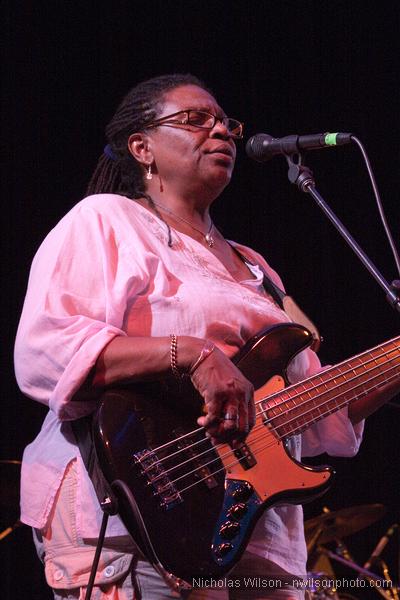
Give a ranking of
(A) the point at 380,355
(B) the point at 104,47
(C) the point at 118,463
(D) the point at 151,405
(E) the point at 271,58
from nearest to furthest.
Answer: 1. (C) the point at 118,463
2. (D) the point at 151,405
3. (A) the point at 380,355
4. (B) the point at 104,47
5. (E) the point at 271,58

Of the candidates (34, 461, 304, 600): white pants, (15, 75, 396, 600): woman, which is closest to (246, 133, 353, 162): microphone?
(15, 75, 396, 600): woman

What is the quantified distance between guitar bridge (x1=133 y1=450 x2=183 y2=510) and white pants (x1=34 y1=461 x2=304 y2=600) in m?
0.19

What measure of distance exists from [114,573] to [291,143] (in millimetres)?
1502

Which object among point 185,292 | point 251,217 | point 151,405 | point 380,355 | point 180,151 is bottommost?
point 251,217

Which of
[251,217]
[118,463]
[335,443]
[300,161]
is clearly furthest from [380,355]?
[251,217]

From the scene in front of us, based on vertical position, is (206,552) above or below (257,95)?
below

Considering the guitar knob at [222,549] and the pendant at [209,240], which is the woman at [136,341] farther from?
the guitar knob at [222,549]

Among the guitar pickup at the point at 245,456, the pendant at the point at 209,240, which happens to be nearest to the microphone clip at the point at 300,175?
the pendant at the point at 209,240

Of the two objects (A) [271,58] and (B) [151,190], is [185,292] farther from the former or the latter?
(A) [271,58]

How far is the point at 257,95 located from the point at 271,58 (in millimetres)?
259

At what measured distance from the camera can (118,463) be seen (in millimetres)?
1799

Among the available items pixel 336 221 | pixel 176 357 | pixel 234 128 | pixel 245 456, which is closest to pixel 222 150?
pixel 234 128

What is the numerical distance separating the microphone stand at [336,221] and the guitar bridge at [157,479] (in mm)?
918

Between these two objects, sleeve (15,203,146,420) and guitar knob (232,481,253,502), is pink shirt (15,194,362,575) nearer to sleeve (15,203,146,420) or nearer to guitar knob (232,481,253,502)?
sleeve (15,203,146,420)
